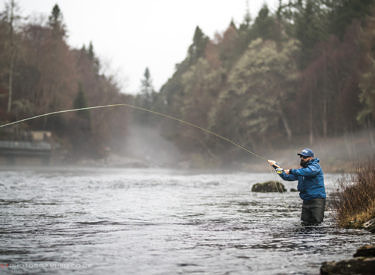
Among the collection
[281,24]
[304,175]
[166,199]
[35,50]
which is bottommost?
[166,199]

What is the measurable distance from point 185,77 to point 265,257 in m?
72.8

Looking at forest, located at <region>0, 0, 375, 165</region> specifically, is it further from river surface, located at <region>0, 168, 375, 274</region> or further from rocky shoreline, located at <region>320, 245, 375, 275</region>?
rocky shoreline, located at <region>320, 245, 375, 275</region>

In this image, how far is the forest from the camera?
53125mm

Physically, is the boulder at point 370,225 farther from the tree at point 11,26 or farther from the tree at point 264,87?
the tree at point 11,26

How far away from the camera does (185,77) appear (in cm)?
7938

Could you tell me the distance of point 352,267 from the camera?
6.00 meters

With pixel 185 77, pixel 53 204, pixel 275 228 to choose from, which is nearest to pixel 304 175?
pixel 275 228

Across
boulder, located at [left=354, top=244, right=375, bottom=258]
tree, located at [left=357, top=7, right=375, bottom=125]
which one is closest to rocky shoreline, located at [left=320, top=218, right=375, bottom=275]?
boulder, located at [left=354, top=244, right=375, bottom=258]

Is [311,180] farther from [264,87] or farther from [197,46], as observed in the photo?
[197,46]

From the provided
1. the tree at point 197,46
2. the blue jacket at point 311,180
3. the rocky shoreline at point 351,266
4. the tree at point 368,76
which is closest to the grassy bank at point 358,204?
the blue jacket at point 311,180

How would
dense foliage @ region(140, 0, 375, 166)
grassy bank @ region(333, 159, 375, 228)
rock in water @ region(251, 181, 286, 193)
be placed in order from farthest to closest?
dense foliage @ region(140, 0, 375, 166) → rock in water @ region(251, 181, 286, 193) → grassy bank @ region(333, 159, 375, 228)

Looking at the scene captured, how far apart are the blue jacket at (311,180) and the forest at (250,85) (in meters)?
31.4

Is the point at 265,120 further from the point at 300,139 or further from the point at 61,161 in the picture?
the point at 61,161

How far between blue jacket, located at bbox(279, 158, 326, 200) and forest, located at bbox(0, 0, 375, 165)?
103ft
